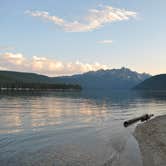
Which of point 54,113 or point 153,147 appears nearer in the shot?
point 153,147

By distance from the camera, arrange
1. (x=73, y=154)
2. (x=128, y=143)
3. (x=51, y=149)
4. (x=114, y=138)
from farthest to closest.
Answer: (x=114, y=138)
(x=128, y=143)
(x=51, y=149)
(x=73, y=154)

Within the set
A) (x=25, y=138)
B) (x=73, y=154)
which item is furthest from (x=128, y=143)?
(x=25, y=138)

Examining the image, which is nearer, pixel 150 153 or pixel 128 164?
pixel 128 164

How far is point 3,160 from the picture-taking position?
25.4 meters

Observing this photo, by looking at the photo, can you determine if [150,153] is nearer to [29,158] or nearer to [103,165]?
[103,165]

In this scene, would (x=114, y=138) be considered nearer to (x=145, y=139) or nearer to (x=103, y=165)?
(x=145, y=139)

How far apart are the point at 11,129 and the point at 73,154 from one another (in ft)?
54.4

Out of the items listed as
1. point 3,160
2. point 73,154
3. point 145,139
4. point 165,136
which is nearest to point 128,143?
point 145,139

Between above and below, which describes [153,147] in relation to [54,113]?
below

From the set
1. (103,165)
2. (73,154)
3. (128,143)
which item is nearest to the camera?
(103,165)

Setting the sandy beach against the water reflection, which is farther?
the water reflection

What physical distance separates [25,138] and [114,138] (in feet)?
40.2

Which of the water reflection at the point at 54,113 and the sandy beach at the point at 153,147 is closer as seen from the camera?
the sandy beach at the point at 153,147

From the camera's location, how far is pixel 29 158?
2666cm
